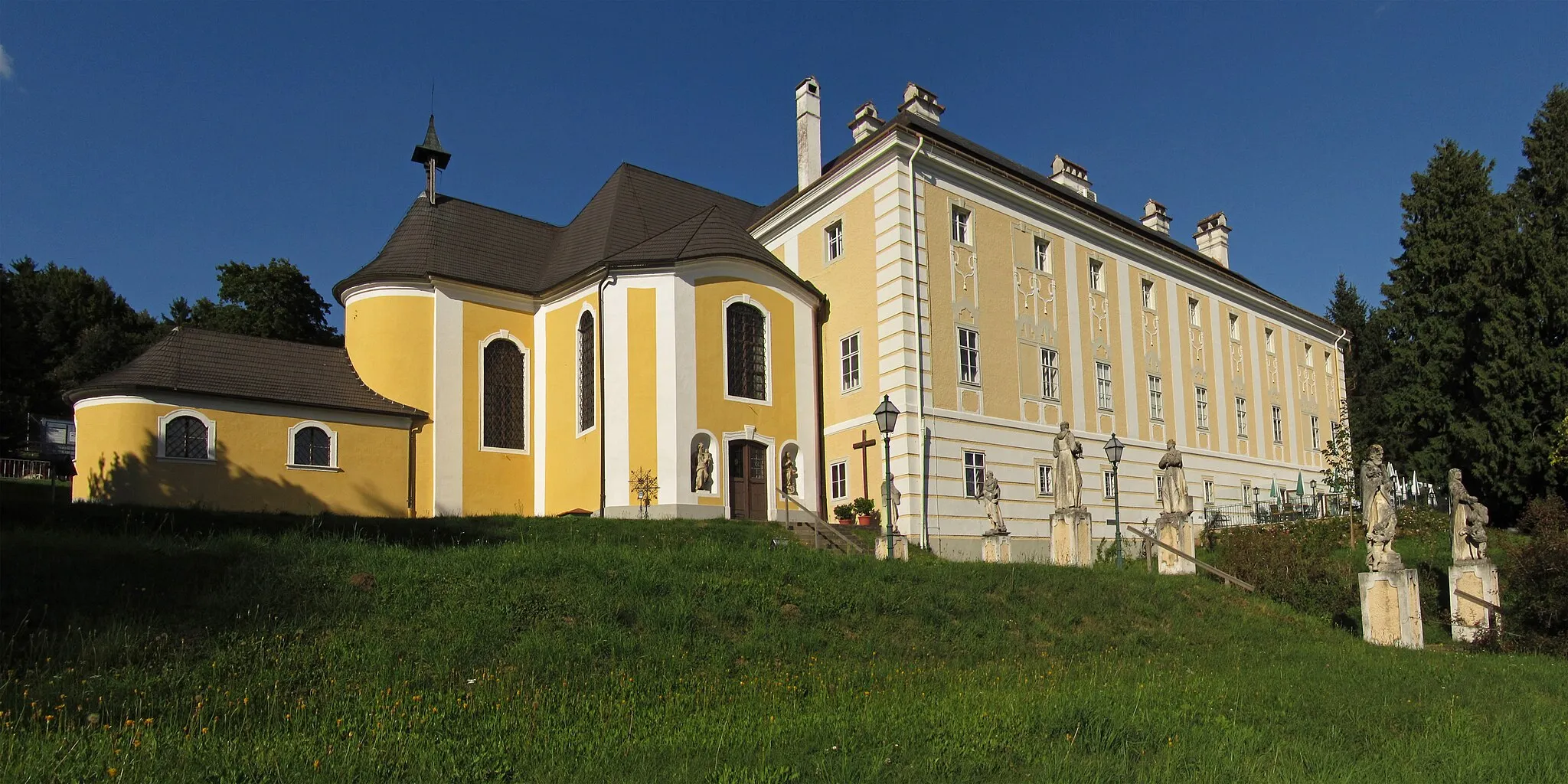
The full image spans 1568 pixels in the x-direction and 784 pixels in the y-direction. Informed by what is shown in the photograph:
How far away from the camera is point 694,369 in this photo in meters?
25.9

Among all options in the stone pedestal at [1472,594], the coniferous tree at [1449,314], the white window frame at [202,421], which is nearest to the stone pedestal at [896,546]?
the stone pedestal at [1472,594]

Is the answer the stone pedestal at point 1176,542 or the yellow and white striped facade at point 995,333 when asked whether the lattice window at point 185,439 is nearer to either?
the yellow and white striped facade at point 995,333

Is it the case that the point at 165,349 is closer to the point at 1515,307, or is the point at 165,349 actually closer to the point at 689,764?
the point at 689,764

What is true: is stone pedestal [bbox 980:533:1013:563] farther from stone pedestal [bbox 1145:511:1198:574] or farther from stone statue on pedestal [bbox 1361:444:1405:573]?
stone statue on pedestal [bbox 1361:444:1405:573]

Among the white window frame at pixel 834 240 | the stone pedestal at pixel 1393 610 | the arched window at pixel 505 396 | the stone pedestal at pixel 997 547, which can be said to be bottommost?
the stone pedestal at pixel 1393 610

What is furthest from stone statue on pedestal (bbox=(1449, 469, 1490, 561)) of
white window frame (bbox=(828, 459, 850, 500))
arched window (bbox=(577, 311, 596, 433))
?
arched window (bbox=(577, 311, 596, 433))

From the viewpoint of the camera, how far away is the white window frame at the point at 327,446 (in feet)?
83.0

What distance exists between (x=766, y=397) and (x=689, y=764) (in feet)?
64.8

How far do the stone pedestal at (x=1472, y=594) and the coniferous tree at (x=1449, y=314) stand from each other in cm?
1279

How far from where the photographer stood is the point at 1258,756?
9109 mm

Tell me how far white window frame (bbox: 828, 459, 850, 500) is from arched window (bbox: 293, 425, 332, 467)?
12.2 metres

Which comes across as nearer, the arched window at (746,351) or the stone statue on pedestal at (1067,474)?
the stone statue on pedestal at (1067,474)

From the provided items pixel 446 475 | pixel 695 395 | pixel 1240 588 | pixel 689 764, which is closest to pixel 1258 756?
pixel 689 764

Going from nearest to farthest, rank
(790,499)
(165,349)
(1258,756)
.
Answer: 1. (1258,756)
2. (165,349)
3. (790,499)
